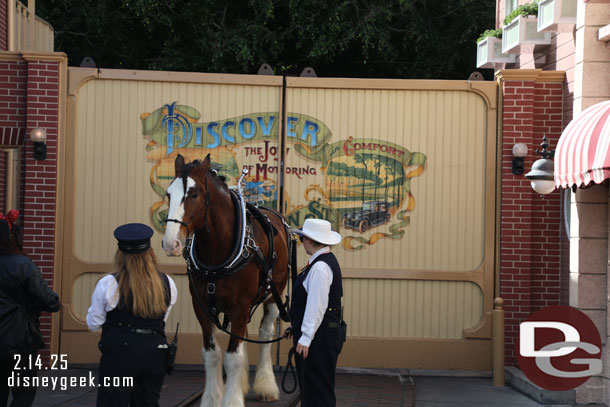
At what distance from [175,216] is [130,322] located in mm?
1681

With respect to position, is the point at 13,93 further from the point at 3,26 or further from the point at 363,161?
the point at 363,161

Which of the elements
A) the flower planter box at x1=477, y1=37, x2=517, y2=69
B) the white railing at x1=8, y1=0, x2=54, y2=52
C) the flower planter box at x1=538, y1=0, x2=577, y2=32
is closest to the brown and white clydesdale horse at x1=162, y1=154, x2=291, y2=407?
the flower planter box at x1=538, y1=0, x2=577, y2=32

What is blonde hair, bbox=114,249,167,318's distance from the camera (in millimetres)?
6113

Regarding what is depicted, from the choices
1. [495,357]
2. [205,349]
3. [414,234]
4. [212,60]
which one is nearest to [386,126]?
[414,234]

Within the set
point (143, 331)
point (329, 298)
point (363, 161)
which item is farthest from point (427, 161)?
point (143, 331)

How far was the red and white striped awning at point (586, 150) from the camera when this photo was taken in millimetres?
8578

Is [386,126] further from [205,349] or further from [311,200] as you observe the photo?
[205,349]

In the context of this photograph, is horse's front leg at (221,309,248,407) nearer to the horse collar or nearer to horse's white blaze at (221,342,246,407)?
horse's white blaze at (221,342,246,407)

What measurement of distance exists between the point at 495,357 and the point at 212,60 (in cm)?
1433

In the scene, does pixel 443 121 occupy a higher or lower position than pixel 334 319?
higher

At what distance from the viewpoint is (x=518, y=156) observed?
37.3 ft

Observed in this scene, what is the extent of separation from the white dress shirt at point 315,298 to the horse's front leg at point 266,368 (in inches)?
108

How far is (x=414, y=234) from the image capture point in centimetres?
1167

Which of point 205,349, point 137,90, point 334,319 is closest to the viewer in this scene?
point 334,319
